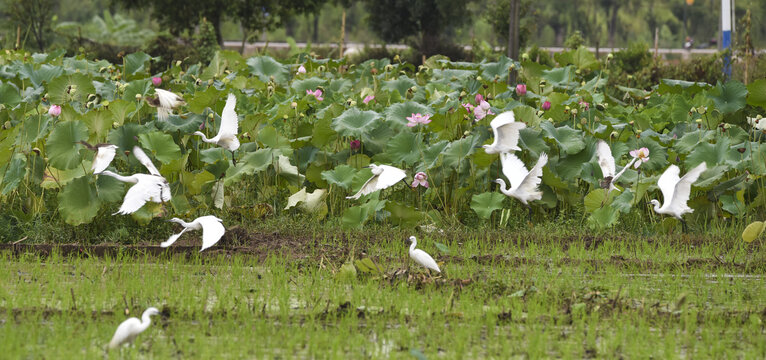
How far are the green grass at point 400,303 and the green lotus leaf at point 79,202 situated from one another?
375 millimetres

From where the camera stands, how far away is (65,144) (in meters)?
5.57

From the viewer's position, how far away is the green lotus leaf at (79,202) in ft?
17.9

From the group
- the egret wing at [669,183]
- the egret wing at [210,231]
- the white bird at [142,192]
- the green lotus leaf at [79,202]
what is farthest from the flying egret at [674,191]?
the green lotus leaf at [79,202]

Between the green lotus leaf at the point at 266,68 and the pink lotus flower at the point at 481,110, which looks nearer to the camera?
the pink lotus flower at the point at 481,110

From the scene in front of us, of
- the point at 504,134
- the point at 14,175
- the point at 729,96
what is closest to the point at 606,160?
the point at 504,134

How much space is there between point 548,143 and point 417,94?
4.57 ft

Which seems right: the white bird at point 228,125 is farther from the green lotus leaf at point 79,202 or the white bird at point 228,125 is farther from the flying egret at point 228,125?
the green lotus leaf at point 79,202

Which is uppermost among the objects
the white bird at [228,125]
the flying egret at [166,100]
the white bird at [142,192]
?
the flying egret at [166,100]

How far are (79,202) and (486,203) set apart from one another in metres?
2.55

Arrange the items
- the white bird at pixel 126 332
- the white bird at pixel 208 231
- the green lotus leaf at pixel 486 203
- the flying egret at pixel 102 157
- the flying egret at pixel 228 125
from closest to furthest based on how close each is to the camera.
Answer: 1. the white bird at pixel 126 332
2. the white bird at pixel 208 231
3. the flying egret at pixel 102 157
4. the flying egret at pixel 228 125
5. the green lotus leaf at pixel 486 203

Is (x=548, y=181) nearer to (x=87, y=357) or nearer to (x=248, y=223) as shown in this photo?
(x=248, y=223)

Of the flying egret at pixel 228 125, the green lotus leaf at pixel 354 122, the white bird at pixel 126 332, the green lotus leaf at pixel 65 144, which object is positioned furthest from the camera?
the green lotus leaf at pixel 354 122

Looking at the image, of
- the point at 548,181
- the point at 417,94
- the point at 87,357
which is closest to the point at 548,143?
the point at 548,181

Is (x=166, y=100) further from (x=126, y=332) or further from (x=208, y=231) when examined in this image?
(x=126, y=332)
